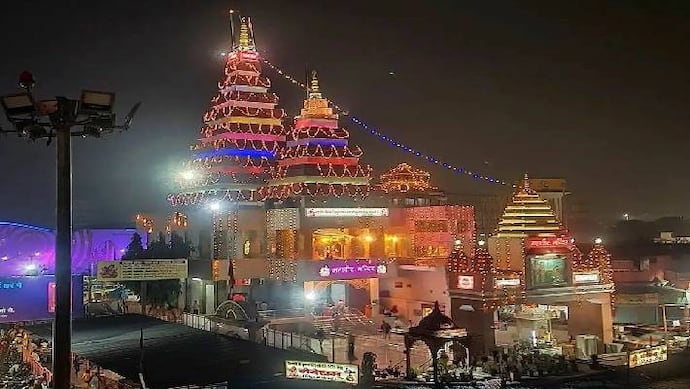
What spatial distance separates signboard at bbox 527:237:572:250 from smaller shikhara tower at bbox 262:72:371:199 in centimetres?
1483

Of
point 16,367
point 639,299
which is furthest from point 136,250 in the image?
point 639,299

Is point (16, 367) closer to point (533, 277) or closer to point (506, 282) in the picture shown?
point (506, 282)

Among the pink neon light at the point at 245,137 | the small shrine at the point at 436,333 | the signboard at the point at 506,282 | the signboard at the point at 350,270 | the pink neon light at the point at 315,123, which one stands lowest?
the small shrine at the point at 436,333

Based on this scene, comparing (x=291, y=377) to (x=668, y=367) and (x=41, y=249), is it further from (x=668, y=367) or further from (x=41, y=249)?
(x=41, y=249)

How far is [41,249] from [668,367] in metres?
46.8

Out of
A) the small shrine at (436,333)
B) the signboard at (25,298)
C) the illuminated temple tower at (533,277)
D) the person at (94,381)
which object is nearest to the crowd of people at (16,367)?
the person at (94,381)

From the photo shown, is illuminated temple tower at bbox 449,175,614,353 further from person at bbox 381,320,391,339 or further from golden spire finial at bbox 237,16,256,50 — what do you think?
golden spire finial at bbox 237,16,256,50

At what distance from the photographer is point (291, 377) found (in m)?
22.1

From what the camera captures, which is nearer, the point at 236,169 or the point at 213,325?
the point at 213,325

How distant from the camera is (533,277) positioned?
30266 mm

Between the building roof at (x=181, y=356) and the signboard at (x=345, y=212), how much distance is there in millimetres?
9689

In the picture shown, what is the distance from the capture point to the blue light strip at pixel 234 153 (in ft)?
150

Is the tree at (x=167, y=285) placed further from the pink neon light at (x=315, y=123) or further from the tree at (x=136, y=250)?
the pink neon light at (x=315, y=123)

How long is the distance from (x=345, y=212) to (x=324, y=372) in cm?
2113
